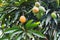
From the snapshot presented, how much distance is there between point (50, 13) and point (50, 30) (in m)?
0.13

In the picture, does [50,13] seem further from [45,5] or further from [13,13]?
[13,13]

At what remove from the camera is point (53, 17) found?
1.30m

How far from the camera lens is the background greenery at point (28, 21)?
4.18 feet

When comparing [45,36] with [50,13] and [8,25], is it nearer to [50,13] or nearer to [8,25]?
[50,13]

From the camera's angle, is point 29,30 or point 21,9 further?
point 21,9

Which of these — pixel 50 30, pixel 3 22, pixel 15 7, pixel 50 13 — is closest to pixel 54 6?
pixel 50 13

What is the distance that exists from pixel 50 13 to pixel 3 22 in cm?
38

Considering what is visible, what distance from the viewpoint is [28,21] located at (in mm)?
1305

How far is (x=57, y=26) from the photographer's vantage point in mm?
1347

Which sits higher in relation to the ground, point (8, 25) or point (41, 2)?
point (41, 2)

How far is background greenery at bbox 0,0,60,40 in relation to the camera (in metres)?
1.27

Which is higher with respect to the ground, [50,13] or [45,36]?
[50,13]

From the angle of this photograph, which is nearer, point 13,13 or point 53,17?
point 53,17

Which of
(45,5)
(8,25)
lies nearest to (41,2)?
(45,5)
